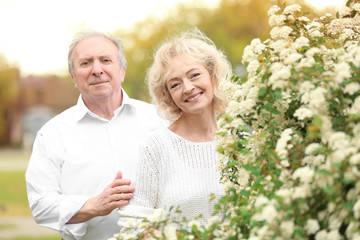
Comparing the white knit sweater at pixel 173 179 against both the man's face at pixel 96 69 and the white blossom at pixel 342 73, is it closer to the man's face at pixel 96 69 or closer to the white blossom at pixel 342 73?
the man's face at pixel 96 69

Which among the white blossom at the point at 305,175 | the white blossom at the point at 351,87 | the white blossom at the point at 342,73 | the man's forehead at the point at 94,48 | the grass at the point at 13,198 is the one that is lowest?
the white blossom at the point at 305,175

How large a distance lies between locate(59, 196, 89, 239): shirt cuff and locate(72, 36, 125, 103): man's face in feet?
3.00

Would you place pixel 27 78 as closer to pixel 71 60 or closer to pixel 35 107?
pixel 35 107

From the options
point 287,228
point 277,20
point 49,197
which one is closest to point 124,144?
point 49,197

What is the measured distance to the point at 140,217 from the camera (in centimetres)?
321

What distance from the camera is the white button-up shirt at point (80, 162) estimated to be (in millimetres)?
3957

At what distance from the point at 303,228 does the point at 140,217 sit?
149 centimetres

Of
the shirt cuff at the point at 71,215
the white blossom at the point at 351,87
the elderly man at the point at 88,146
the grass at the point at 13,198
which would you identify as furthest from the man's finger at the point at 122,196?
the grass at the point at 13,198

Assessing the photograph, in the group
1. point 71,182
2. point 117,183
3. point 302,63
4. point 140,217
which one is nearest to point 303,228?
point 302,63

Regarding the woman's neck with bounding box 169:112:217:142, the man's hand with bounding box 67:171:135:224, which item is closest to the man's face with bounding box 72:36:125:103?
the woman's neck with bounding box 169:112:217:142

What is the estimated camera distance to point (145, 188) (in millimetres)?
3348

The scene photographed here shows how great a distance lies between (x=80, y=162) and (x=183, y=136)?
0.96 metres

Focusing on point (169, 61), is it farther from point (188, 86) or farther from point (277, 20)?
point (277, 20)

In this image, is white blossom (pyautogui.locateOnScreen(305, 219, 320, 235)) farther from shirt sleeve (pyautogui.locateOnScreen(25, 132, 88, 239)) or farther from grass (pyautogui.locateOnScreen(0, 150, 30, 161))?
grass (pyautogui.locateOnScreen(0, 150, 30, 161))
